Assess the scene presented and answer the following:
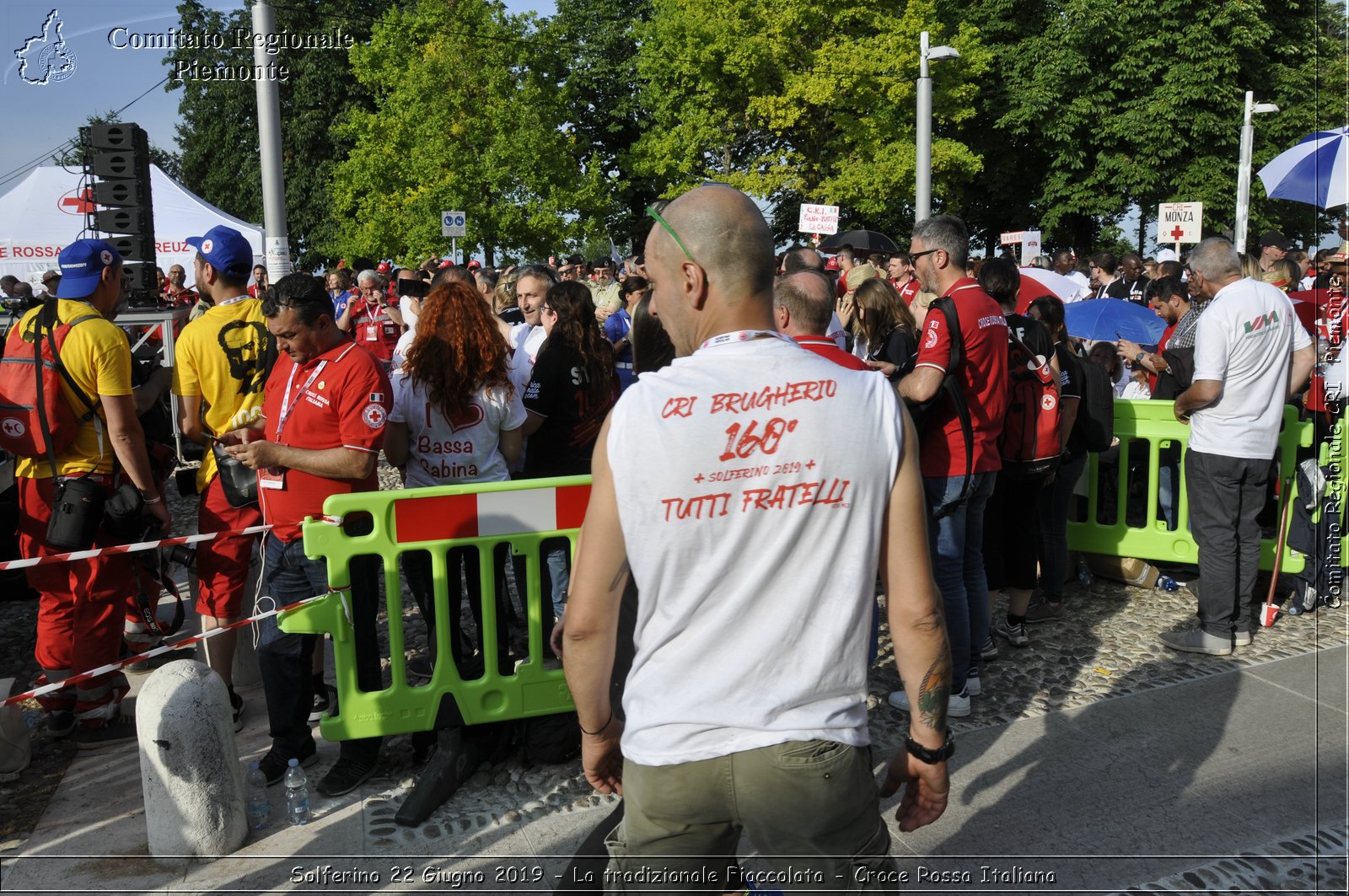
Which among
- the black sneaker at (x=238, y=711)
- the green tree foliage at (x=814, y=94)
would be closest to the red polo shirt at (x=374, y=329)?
the black sneaker at (x=238, y=711)

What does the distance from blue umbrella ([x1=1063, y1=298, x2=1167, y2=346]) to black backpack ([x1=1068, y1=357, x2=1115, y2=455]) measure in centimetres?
144

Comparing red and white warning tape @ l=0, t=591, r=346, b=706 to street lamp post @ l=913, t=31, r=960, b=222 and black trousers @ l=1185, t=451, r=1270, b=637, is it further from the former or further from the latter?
street lamp post @ l=913, t=31, r=960, b=222

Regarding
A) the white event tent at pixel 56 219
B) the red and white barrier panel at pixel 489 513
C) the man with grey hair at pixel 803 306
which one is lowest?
the red and white barrier panel at pixel 489 513

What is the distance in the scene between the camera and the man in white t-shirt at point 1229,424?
531 cm

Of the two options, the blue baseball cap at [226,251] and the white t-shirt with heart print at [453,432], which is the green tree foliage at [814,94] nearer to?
the blue baseball cap at [226,251]

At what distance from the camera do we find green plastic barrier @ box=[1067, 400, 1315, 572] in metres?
6.60

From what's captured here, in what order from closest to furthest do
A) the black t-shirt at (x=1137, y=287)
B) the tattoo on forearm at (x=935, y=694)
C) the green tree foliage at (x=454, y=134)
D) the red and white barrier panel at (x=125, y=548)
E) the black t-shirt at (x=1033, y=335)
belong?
the tattoo on forearm at (x=935, y=694), the red and white barrier panel at (x=125, y=548), the black t-shirt at (x=1033, y=335), the black t-shirt at (x=1137, y=287), the green tree foliage at (x=454, y=134)

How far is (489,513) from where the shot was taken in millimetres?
4191

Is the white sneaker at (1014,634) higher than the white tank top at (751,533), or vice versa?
the white tank top at (751,533)

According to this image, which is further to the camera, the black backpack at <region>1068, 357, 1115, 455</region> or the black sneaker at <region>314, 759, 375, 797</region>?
the black backpack at <region>1068, 357, 1115, 455</region>

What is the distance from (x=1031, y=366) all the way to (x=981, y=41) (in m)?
35.5

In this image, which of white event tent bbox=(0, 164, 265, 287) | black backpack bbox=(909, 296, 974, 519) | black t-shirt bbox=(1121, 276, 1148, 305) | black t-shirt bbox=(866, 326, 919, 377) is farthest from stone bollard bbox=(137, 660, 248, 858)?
white event tent bbox=(0, 164, 265, 287)

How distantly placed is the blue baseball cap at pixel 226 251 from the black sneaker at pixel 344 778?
225 cm

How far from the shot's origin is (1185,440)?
6.60 metres
